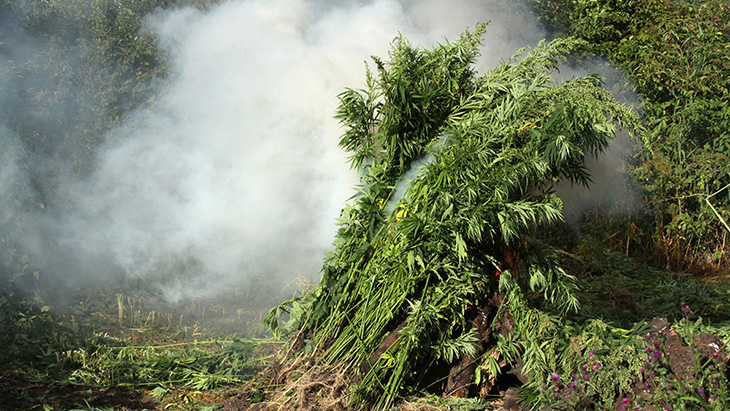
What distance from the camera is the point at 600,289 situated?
16.5 feet

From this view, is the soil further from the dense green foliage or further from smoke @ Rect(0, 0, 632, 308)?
the dense green foliage

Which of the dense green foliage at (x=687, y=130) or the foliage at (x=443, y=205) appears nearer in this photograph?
the foliage at (x=443, y=205)

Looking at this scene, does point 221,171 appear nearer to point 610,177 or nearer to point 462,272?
point 462,272

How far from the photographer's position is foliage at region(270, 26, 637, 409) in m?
3.16

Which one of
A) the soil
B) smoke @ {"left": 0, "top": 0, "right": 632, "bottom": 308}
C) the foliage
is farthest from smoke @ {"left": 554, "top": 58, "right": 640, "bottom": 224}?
the soil

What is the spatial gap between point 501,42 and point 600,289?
10.9 ft

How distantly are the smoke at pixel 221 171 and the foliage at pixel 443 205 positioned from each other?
1.96 m

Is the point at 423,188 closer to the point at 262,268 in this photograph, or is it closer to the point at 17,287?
the point at 262,268

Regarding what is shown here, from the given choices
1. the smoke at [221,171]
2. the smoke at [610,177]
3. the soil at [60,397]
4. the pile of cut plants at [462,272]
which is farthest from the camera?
the smoke at [610,177]

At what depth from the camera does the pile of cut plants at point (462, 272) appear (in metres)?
3.11

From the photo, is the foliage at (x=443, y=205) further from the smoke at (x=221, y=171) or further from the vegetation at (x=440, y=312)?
the smoke at (x=221, y=171)

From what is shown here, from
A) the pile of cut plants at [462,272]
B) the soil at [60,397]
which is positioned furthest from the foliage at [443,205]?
the soil at [60,397]

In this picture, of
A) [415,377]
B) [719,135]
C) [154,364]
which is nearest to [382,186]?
[415,377]

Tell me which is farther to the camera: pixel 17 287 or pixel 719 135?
pixel 719 135
